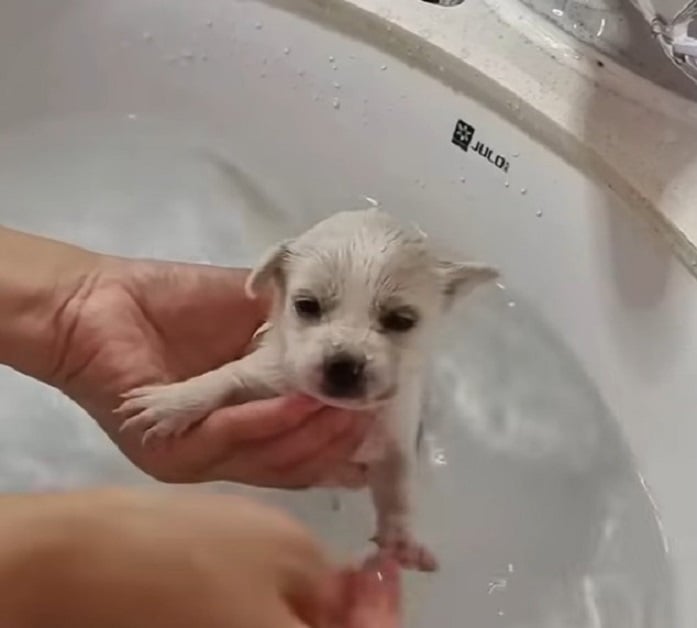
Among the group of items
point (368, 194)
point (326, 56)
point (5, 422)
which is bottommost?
point (5, 422)

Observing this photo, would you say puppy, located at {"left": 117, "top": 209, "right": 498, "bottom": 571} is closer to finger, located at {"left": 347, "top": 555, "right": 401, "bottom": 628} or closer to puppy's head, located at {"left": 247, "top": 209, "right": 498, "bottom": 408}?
puppy's head, located at {"left": 247, "top": 209, "right": 498, "bottom": 408}

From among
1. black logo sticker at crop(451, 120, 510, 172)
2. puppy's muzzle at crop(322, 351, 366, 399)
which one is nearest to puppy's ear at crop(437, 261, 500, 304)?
puppy's muzzle at crop(322, 351, 366, 399)

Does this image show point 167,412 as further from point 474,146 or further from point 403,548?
point 474,146

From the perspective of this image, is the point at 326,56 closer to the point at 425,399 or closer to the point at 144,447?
the point at 425,399

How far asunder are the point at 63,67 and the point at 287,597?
896mm

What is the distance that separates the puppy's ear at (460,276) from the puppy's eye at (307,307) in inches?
3.7

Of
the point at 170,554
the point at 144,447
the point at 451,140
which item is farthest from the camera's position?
the point at 451,140

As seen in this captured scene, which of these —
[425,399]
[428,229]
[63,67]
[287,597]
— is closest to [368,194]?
[428,229]

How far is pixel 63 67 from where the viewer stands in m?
1.40

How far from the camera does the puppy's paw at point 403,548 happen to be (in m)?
0.98

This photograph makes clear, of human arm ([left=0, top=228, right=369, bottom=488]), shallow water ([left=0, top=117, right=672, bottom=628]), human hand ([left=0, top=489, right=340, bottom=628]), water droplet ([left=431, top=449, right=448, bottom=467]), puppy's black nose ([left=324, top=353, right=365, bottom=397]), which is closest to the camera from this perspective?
human hand ([left=0, top=489, right=340, bottom=628])

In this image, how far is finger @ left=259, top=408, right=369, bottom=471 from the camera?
95cm

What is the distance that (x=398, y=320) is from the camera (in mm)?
903

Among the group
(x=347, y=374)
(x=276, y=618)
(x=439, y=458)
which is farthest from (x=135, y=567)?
(x=439, y=458)
